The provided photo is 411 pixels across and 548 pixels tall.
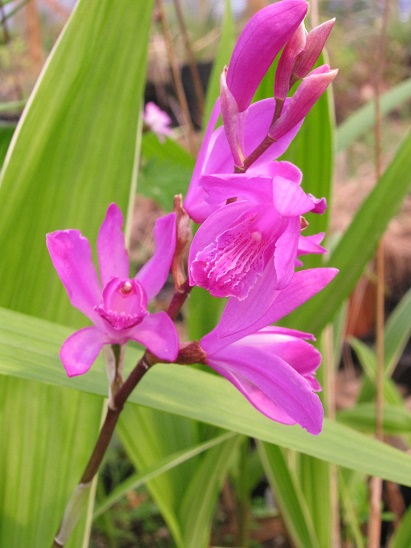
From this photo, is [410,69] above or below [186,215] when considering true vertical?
above

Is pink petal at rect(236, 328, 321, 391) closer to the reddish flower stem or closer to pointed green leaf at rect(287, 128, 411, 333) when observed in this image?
the reddish flower stem

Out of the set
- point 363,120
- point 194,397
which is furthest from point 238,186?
point 363,120

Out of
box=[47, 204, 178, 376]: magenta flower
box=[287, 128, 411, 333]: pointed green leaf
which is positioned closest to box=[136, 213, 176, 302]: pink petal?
box=[47, 204, 178, 376]: magenta flower

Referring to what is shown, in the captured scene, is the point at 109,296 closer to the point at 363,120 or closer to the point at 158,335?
the point at 158,335

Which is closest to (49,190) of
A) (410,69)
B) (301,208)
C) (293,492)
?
(301,208)

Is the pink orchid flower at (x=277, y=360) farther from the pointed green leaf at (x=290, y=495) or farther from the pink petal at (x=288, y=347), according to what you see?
the pointed green leaf at (x=290, y=495)

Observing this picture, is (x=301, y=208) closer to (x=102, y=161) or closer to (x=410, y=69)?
(x=102, y=161)

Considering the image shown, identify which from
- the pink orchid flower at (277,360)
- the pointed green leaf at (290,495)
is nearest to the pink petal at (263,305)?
the pink orchid flower at (277,360)
